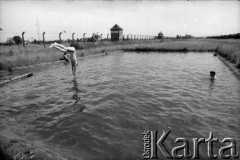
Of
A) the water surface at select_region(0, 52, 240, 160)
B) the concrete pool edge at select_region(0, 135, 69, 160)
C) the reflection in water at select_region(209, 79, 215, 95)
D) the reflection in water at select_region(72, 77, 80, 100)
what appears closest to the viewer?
the concrete pool edge at select_region(0, 135, 69, 160)

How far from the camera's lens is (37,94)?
6.94 m

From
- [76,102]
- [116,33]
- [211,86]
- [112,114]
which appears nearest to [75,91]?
[76,102]

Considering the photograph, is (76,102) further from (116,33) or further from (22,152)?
(116,33)

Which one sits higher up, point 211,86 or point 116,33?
point 116,33

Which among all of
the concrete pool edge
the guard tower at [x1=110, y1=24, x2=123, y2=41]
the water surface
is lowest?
the water surface

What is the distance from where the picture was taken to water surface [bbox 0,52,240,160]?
11.9 ft

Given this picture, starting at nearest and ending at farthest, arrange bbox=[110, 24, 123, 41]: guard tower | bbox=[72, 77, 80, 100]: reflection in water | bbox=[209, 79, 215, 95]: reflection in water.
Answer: bbox=[72, 77, 80, 100]: reflection in water < bbox=[209, 79, 215, 95]: reflection in water < bbox=[110, 24, 123, 41]: guard tower

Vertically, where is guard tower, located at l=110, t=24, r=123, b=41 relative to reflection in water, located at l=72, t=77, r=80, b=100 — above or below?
Result: above

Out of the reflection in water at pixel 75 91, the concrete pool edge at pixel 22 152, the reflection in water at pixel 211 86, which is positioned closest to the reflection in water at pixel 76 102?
the reflection in water at pixel 75 91

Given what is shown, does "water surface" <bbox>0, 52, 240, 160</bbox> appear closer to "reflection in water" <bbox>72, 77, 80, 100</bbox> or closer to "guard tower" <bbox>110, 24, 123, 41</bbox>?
"reflection in water" <bbox>72, 77, 80, 100</bbox>

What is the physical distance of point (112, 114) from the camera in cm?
507

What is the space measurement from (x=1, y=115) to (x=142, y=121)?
438cm

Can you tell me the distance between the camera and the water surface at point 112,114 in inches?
143

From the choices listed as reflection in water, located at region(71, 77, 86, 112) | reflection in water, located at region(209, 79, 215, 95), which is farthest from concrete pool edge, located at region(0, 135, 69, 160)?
reflection in water, located at region(209, 79, 215, 95)
